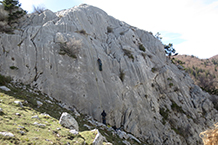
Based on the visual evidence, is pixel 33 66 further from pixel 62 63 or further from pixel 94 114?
pixel 94 114

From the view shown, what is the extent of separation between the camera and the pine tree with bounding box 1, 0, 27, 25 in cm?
2545

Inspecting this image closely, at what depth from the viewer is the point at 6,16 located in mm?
25297

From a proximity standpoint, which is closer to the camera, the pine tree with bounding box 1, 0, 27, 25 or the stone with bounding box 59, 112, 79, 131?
the stone with bounding box 59, 112, 79, 131

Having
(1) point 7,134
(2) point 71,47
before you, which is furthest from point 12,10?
(1) point 7,134

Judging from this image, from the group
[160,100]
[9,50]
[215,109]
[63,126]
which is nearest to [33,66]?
[9,50]

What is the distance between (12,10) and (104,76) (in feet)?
68.5

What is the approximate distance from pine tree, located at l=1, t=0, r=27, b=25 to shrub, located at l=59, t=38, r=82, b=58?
1042 centimetres

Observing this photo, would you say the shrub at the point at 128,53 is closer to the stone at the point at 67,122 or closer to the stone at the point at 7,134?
the stone at the point at 67,122

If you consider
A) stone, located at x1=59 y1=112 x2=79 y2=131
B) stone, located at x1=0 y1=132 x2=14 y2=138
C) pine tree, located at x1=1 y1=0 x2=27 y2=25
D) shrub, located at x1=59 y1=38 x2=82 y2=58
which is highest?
pine tree, located at x1=1 y1=0 x2=27 y2=25

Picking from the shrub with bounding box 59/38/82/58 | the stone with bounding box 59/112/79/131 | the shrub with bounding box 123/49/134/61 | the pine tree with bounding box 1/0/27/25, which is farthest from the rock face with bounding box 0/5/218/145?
the stone with bounding box 59/112/79/131

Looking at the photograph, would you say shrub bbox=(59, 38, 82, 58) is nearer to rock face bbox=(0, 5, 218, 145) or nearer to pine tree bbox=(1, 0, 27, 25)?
rock face bbox=(0, 5, 218, 145)

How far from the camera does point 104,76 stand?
24125 mm

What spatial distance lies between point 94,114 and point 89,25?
762 inches

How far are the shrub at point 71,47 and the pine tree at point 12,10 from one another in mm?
10424
